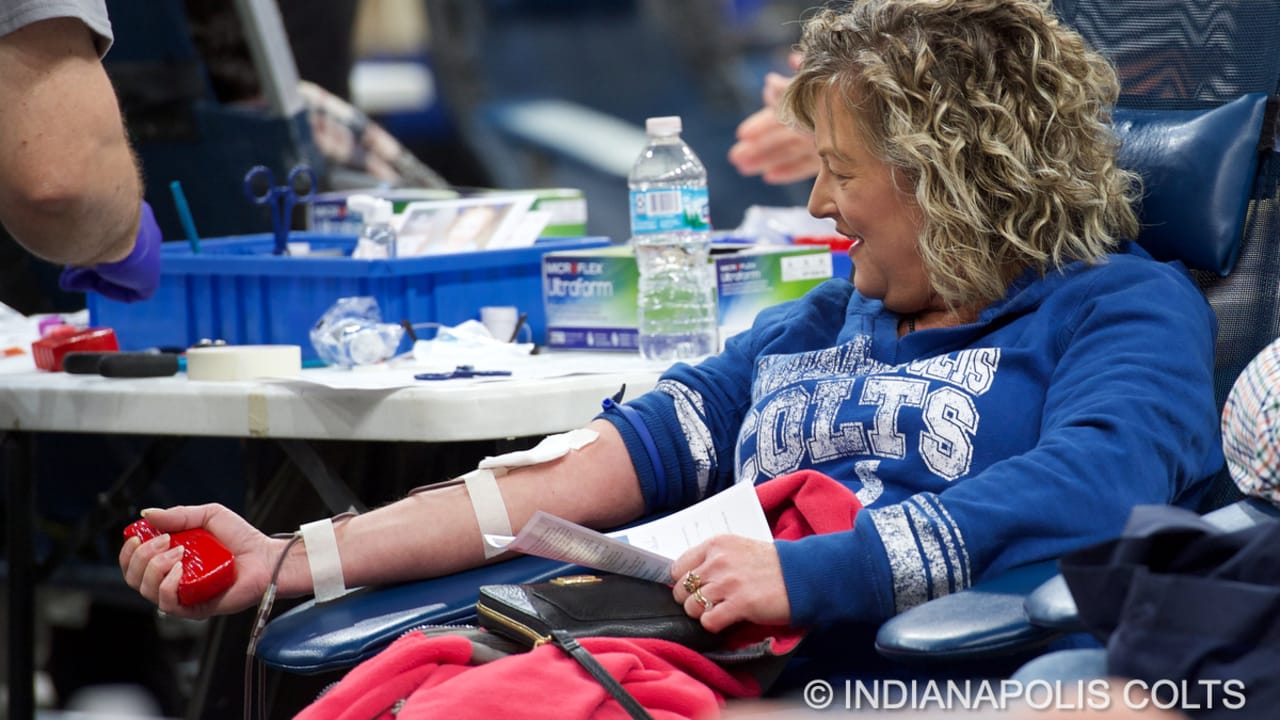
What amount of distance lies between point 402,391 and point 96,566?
1.60 metres

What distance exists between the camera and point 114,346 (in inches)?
95.5

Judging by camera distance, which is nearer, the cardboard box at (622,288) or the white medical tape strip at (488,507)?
the white medical tape strip at (488,507)

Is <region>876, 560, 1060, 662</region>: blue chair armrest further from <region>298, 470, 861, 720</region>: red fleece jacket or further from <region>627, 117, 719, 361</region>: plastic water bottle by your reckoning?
<region>627, 117, 719, 361</region>: plastic water bottle

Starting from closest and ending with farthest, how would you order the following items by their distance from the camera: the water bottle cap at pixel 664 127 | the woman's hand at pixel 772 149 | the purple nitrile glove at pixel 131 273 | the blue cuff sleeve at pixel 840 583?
the blue cuff sleeve at pixel 840 583 → the purple nitrile glove at pixel 131 273 → the water bottle cap at pixel 664 127 → the woman's hand at pixel 772 149

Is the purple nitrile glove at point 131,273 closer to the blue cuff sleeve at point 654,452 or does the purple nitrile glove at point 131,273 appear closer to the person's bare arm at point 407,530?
the person's bare arm at point 407,530

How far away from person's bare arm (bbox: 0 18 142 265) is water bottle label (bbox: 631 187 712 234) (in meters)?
0.78

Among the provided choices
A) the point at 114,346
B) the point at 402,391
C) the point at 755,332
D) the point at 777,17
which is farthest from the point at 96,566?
the point at 777,17

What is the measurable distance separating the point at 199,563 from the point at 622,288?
2.91ft

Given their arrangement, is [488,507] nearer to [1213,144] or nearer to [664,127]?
[664,127]

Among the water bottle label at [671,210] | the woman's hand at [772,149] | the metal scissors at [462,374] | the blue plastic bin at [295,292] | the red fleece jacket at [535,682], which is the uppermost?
the woman's hand at [772,149]

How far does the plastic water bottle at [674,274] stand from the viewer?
229 centimetres

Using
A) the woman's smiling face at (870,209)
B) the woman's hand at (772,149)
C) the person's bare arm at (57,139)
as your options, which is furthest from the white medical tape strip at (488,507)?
the woman's hand at (772,149)

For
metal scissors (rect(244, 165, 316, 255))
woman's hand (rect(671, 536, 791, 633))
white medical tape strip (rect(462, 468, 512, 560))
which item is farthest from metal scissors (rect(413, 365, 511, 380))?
woman's hand (rect(671, 536, 791, 633))

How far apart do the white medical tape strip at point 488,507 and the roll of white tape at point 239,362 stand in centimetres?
49
